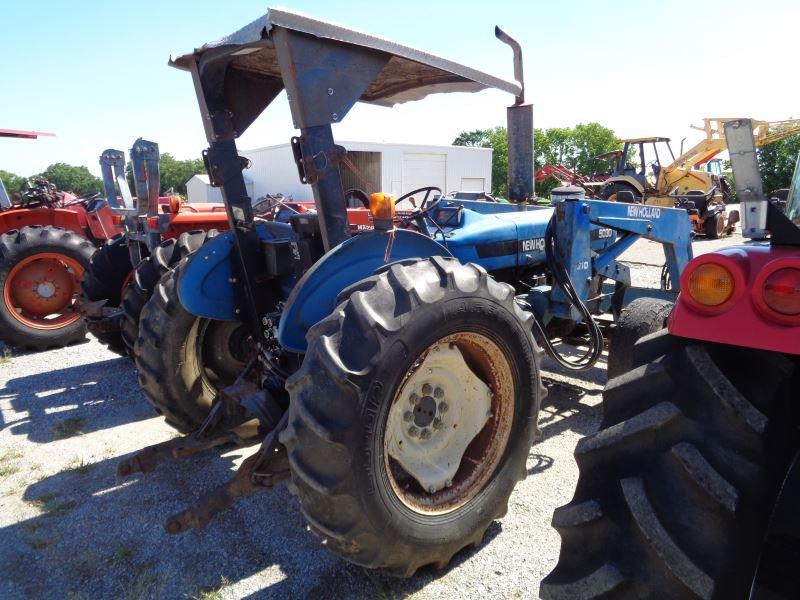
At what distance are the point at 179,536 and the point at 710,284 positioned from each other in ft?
9.19

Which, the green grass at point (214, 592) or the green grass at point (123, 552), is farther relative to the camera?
the green grass at point (123, 552)

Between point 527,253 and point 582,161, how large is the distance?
38.4 meters

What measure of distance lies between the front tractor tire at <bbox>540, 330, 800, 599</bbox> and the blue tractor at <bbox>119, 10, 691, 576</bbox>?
0.84 m

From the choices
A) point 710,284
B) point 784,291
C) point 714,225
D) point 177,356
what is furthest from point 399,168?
point 784,291

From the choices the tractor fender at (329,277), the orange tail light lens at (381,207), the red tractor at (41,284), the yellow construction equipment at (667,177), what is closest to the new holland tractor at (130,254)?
the red tractor at (41,284)

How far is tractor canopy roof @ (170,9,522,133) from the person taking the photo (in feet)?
7.84

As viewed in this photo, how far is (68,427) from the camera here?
460 cm

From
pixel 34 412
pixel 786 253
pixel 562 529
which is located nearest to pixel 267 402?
pixel 562 529

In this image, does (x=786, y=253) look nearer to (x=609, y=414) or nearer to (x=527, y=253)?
(x=609, y=414)

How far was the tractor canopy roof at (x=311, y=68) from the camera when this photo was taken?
7.84 feet

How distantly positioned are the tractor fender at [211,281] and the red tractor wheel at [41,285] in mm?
4360

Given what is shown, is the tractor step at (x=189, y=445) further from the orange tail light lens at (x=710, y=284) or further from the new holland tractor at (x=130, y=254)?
the orange tail light lens at (x=710, y=284)

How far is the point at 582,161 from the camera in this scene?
39.9 metres

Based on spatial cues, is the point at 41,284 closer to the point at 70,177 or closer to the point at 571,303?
the point at 571,303
